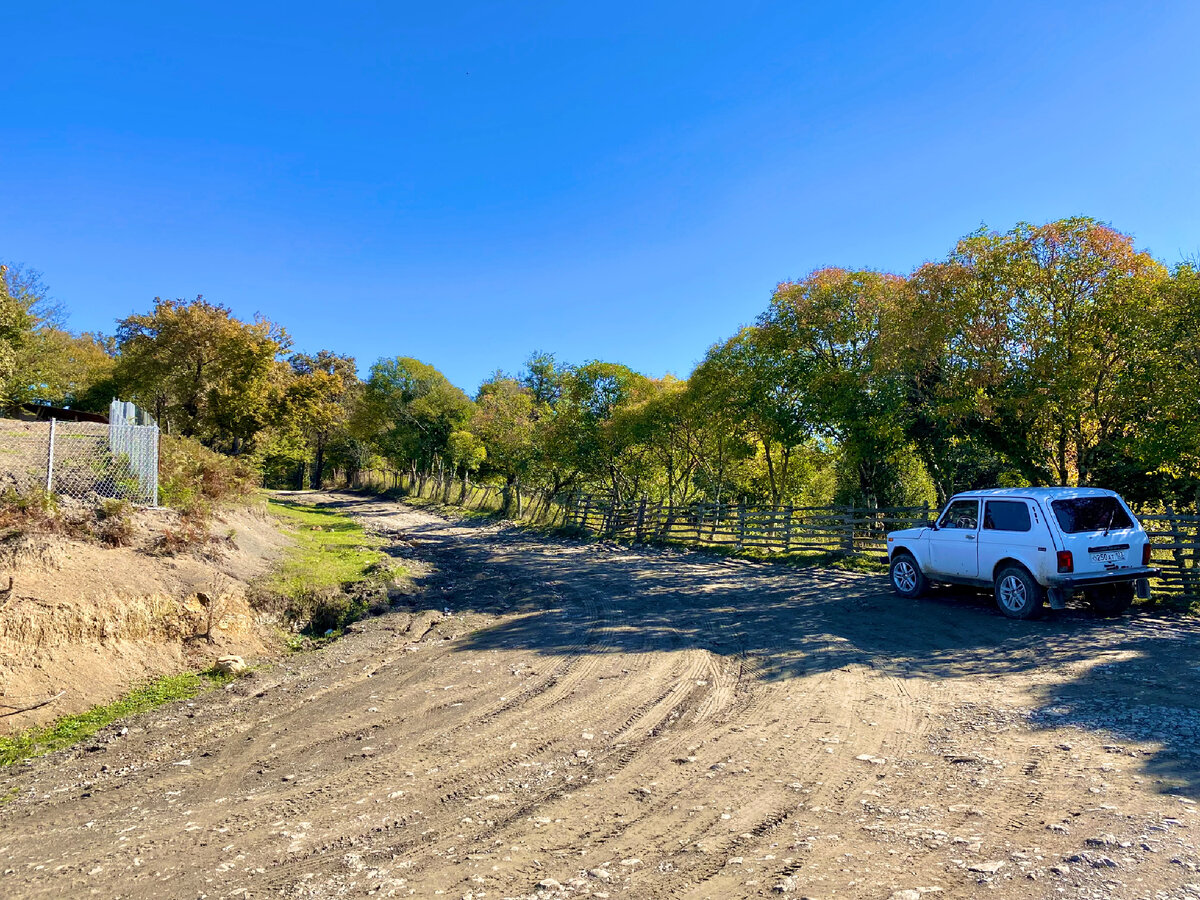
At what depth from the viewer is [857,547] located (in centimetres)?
1661

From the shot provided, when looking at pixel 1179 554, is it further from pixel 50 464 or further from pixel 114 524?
pixel 50 464

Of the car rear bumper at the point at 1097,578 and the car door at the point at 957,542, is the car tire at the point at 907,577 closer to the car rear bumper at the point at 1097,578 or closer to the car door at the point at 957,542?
the car door at the point at 957,542

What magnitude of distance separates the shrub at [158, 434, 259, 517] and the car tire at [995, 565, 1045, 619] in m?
13.0

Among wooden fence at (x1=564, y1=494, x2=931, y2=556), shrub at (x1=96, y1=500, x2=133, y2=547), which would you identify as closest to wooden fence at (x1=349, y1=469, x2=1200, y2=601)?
wooden fence at (x1=564, y1=494, x2=931, y2=556)

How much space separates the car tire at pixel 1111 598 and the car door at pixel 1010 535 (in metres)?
1.31

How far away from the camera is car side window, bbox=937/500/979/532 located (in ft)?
33.7

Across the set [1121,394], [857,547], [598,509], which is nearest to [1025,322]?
[1121,394]

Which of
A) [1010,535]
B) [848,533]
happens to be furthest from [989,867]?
[848,533]

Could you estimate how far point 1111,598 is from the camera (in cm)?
962

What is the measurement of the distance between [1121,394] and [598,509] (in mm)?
18944

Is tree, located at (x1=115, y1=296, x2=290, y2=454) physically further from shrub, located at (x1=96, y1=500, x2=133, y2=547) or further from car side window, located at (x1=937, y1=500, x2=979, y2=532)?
car side window, located at (x1=937, y1=500, x2=979, y2=532)

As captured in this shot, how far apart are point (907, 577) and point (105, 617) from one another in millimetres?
11673

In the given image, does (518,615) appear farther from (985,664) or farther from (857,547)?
(857,547)

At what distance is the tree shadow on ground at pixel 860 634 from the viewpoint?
5594 mm
